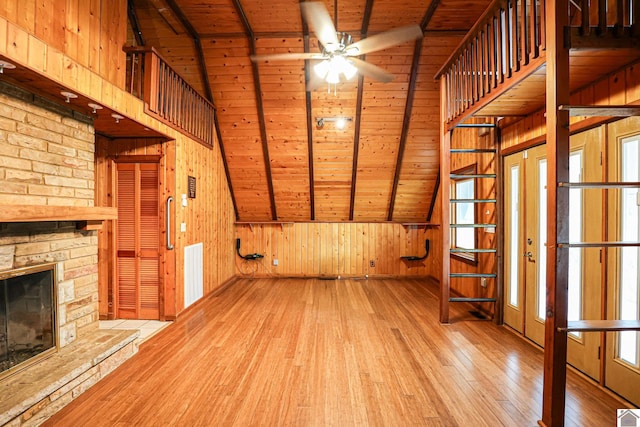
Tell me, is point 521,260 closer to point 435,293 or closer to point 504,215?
point 504,215

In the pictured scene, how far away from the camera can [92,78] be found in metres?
2.48

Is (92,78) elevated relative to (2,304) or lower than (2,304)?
elevated

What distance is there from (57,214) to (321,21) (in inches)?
102

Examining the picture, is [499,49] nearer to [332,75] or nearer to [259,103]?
[332,75]

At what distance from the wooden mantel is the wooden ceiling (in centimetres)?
282

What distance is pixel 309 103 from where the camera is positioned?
475 cm

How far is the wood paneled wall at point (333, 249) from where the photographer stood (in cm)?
633

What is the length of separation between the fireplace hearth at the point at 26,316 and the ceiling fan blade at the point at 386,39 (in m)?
3.31

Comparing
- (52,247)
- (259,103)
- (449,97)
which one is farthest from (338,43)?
(52,247)

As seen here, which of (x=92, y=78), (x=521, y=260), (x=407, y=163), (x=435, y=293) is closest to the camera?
(x=92, y=78)

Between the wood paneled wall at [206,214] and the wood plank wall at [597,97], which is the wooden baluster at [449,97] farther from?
the wood paneled wall at [206,214]

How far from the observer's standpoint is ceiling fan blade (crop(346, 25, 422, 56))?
2.63 metres

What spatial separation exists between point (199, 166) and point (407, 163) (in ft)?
11.9

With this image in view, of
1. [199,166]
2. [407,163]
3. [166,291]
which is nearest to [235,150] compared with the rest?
[199,166]
